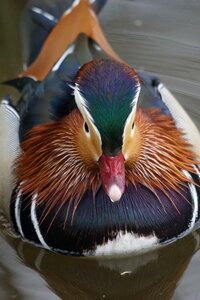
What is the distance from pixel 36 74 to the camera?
4039 mm

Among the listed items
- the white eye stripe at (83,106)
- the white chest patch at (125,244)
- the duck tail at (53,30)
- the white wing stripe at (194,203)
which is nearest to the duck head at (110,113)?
the white eye stripe at (83,106)

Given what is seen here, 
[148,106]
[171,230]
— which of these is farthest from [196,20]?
[171,230]

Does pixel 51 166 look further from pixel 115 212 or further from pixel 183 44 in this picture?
pixel 183 44

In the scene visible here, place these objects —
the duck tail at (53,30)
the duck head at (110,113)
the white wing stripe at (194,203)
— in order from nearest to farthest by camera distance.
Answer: the duck head at (110,113) → the white wing stripe at (194,203) → the duck tail at (53,30)

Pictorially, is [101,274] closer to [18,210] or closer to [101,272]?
[101,272]

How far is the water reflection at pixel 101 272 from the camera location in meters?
3.33

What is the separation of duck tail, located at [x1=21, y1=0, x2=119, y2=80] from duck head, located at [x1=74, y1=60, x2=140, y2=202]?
84 cm

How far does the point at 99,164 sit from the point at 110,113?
18 cm

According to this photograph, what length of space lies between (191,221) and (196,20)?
1.75m

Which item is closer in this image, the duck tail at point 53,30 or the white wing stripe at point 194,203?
the white wing stripe at point 194,203

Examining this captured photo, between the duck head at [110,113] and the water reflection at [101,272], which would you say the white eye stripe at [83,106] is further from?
the water reflection at [101,272]

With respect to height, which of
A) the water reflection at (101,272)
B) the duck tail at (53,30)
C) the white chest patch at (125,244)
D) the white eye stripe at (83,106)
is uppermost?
the white eye stripe at (83,106)

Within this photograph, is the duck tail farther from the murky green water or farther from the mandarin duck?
the murky green water

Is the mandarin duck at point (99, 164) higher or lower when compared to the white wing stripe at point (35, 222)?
higher
